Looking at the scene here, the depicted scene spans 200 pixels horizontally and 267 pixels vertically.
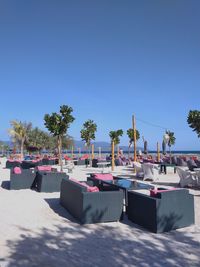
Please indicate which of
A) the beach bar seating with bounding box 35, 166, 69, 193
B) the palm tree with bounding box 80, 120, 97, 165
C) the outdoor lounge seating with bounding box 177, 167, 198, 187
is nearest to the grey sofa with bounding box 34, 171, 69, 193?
the beach bar seating with bounding box 35, 166, 69, 193

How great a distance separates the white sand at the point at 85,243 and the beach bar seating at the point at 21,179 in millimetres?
3426

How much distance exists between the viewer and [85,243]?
463 centimetres

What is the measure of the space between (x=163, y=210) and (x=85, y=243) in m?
1.54

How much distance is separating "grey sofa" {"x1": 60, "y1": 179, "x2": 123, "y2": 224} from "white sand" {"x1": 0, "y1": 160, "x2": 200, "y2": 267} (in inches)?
5.7

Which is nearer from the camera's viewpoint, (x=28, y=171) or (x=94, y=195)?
(x=94, y=195)

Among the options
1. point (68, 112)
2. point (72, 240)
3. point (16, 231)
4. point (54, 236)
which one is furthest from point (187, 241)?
point (68, 112)

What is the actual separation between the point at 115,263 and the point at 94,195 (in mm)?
1949

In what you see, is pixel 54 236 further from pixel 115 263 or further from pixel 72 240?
pixel 115 263

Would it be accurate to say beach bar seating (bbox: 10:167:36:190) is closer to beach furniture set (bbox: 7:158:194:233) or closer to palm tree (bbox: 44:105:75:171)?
beach furniture set (bbox: 7:158:194:233)

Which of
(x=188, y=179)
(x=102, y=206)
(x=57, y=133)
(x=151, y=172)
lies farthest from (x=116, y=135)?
(x=102, y=206)

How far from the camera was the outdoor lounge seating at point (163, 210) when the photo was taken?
5148mm

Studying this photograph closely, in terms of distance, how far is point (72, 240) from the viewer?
15.6 feet

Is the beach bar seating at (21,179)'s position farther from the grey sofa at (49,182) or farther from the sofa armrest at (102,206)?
the sofa armrest at (102,206)

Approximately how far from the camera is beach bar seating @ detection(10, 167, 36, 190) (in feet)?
32.6
